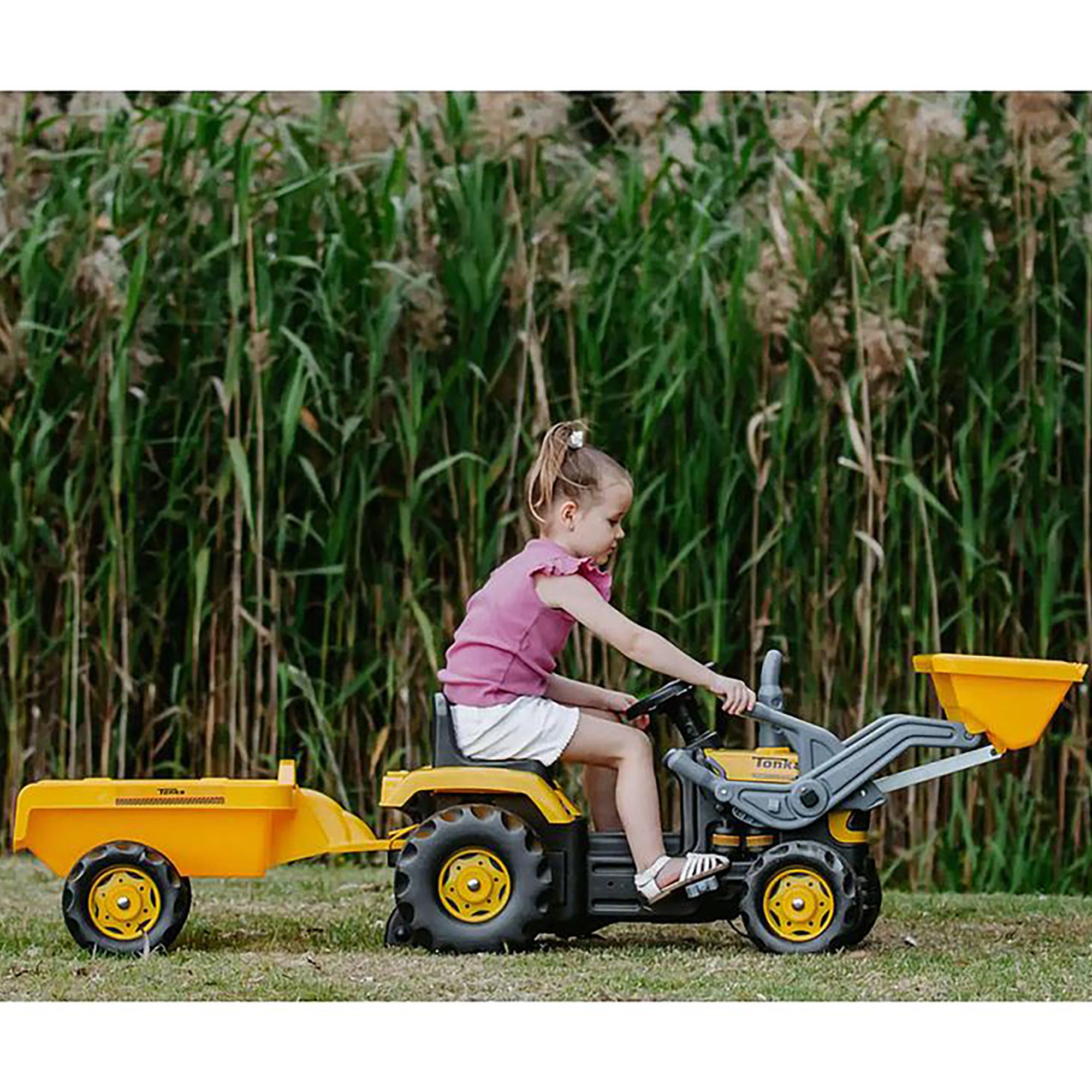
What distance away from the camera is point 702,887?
12.1 feet

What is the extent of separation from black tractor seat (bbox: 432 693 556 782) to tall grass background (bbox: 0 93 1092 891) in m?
1.25

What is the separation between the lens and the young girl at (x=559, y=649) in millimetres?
3713

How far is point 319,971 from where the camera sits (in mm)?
3555

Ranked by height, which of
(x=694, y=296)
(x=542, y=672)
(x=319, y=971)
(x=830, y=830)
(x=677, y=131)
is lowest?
(x=319, y=971)

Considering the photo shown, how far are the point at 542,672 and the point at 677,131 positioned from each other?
201cm

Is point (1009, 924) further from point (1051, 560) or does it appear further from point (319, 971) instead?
point (319, 971)

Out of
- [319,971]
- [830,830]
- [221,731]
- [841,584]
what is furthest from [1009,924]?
[221,731]

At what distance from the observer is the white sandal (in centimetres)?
367

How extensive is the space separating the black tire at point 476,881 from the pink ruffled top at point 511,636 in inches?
9.5

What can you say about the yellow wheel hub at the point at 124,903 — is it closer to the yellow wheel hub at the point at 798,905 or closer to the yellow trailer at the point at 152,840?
the yellow trailer at the point at 152,840

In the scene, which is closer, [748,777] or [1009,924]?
[748,777]

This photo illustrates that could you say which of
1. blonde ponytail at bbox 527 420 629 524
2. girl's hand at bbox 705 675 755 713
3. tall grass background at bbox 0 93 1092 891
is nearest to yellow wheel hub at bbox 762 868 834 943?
girl's hand at bbox 705 675 755 713

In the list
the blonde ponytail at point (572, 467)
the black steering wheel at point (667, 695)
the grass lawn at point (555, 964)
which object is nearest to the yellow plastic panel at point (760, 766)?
the black steering wheel at point (667, 695)

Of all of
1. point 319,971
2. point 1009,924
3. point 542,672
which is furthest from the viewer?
point 1009,924
